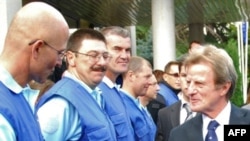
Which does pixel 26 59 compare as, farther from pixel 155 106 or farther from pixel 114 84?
pixel 155 106

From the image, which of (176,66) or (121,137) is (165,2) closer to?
(176,66)

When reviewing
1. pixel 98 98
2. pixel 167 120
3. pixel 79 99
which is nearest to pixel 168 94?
pixel 167 120

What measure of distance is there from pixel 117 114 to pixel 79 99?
81 centimetres

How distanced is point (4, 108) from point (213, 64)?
4.68 ft

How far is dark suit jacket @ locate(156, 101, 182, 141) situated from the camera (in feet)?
20.2

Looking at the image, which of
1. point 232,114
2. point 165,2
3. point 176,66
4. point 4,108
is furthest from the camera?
point 165,2

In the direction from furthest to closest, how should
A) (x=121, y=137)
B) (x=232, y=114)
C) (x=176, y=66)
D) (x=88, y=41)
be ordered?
(x=176, y=66)
(x=121, y=137)
(x=88, y=41)
(x=232, y=114)

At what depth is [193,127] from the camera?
138 inches

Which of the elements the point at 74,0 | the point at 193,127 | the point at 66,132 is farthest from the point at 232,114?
the point at 74,0

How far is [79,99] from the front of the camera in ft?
12.4

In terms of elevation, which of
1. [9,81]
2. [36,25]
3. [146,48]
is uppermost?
[36,25]

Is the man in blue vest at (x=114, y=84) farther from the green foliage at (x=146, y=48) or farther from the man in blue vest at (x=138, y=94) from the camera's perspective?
the green foliage at (x=146, y=48)

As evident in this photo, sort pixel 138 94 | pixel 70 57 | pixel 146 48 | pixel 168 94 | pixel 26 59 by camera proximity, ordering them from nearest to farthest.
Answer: pixel 26 59
pixel 70 57
pixel 138 94
pixel 168 94
pixel 146 48

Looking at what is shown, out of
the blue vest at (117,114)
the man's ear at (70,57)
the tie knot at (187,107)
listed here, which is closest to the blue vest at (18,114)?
the man's ear at (70,57)
